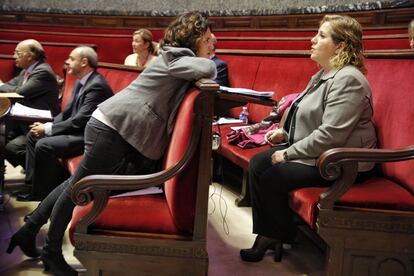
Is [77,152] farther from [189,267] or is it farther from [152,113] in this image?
[189,267]

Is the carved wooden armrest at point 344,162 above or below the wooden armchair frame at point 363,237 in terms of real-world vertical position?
above

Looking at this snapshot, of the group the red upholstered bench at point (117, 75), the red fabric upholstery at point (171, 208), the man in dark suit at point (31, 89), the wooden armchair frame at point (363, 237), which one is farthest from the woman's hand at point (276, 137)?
the man in dark suit at point (31, 89)

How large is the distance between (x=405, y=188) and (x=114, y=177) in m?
0.95

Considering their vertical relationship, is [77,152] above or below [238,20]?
below

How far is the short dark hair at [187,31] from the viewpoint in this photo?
4.93 feet

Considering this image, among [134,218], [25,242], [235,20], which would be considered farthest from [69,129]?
[235,20]

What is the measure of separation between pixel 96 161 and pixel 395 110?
1.05 meters

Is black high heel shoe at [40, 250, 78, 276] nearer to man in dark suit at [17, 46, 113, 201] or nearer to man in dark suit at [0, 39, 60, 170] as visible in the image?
man in dark suit at [17, 46, 113, 201]

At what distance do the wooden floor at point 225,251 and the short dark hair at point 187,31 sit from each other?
Result: 0.82 m

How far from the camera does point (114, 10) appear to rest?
545cm

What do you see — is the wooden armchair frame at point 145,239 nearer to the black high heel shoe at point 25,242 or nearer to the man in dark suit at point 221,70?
the black high heel shoe at point 25,242

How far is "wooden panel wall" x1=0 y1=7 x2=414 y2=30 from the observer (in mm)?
3805

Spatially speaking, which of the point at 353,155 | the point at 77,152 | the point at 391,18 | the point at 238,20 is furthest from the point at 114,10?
the point at 353,155

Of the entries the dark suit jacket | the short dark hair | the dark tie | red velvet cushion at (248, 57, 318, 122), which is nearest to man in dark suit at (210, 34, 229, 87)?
the dark suit jacket
